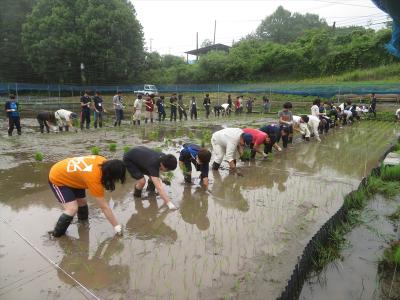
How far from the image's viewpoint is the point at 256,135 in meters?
7.88

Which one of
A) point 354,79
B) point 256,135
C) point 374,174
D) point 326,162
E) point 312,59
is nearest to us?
point 374,174

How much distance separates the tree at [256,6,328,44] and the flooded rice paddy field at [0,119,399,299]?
182ft

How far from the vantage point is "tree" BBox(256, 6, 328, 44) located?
5878cm

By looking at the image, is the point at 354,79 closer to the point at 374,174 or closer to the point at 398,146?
the point at 398,146

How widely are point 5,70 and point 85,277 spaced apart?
43.7m

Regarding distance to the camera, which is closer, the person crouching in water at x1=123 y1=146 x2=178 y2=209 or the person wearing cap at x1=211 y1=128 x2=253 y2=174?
the person crouching in water at x1=123 y1=146 x2=178 y2=209

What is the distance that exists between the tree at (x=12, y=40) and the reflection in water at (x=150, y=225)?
41.9m

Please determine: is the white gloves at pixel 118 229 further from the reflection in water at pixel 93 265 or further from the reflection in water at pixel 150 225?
the reflection in water at pixel 150 225

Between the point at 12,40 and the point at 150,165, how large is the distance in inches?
1690

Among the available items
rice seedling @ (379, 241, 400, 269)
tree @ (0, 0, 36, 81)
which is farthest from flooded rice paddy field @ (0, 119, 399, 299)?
tree @ (0, 0, 36, 81)

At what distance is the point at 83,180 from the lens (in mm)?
4090

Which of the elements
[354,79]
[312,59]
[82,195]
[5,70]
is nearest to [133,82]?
[5,70]

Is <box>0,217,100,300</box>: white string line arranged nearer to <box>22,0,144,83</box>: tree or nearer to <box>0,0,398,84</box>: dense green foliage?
<box>0,0,398,84</box>: dense green foliage

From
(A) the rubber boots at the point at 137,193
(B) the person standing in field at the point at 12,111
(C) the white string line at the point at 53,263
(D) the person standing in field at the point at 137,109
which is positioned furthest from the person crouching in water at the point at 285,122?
(B) the person standing in field at the point at 12,111
